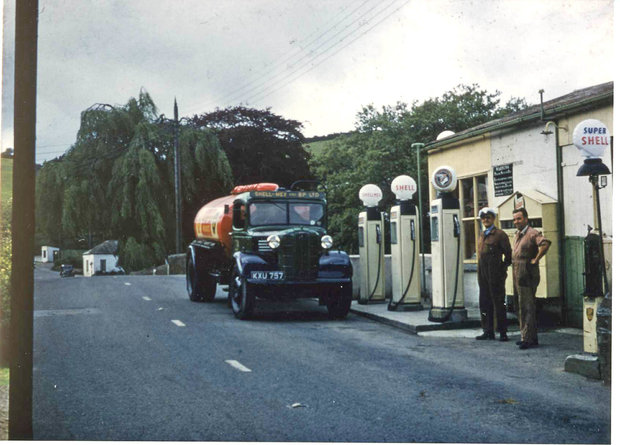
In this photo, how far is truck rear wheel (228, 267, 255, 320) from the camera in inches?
497

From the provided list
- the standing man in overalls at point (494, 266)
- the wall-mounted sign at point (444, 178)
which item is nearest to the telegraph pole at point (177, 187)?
the wall-mounted sign at point (444, 178)

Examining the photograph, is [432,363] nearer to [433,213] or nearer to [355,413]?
[355,413]

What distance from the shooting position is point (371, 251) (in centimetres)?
1495

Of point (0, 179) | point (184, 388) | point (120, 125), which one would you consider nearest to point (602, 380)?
point (184, 388)

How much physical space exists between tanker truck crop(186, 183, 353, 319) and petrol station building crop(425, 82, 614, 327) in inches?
123

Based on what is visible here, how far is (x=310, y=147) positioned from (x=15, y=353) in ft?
25.0

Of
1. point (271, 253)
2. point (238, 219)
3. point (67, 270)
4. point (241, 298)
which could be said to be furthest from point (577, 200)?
point (67, 270)

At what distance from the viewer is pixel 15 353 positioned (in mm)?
5848

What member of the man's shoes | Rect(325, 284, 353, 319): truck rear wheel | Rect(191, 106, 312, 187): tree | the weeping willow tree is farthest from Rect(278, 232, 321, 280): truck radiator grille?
the man's shoes

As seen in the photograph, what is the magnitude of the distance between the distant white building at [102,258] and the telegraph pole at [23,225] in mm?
9006

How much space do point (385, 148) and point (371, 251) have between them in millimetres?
16155

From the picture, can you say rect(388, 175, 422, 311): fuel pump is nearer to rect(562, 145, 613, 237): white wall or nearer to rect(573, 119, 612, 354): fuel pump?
rect(562, 145, 613, 237): white wall

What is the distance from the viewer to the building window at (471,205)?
45.8 feet

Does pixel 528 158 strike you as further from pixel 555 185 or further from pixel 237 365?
pixel 237 365
